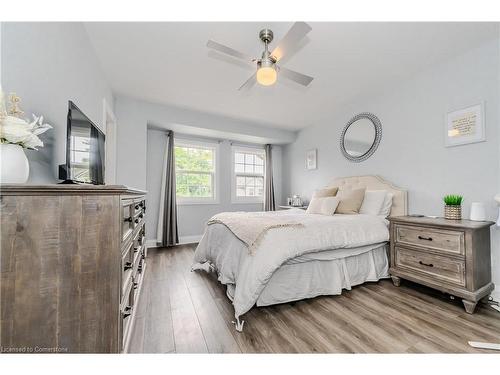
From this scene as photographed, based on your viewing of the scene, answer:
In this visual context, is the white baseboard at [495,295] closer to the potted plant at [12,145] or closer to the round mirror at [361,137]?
the round mirror at [361,137]

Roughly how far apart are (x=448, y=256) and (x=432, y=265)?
0.56 ft

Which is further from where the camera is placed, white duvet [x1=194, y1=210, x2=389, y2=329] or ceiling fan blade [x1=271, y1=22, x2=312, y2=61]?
white duvet [x1=194, y1=210, x2=389, y2=329]

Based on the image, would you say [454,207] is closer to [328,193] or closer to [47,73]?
[328,193]

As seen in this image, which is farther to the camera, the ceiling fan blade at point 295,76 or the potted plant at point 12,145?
the ceiling fan blade at point 295,76

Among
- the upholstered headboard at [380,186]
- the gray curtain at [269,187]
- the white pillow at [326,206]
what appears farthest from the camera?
the gray curtain at [269,187]

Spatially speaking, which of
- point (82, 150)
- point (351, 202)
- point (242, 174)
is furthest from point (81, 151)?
point (242, 174)

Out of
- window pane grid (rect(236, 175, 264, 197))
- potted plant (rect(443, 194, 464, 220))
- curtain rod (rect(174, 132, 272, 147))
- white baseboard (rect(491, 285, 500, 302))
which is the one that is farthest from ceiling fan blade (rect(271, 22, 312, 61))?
window pane grid (rect(236, 175, 264, 197))

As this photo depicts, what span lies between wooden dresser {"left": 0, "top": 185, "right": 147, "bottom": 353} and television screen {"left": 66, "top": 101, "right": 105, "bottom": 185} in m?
0.42

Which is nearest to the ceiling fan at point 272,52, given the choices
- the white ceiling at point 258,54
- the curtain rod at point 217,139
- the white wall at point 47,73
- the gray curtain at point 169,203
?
the white ceiling at point 258,54

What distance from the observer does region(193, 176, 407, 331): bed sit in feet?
5.51

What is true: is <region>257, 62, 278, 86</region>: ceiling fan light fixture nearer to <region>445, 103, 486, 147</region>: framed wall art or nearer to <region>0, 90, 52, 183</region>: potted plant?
<region>0, 90, 52, 183</region>: potted plant

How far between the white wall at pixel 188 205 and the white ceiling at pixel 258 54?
3.41 ft

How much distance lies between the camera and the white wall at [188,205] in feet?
13.2

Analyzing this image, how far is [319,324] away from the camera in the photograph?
1581 millimetres
